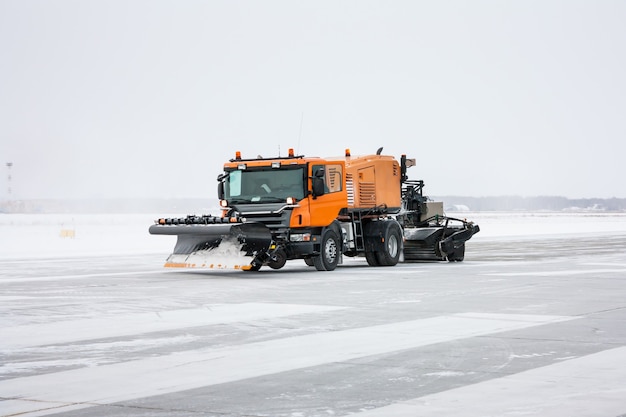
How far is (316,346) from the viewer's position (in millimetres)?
11508

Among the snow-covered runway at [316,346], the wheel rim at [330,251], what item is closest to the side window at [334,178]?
the wheel rim at [330,251]

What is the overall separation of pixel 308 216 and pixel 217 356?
13.9 m

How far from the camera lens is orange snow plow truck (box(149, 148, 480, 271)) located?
23.9 meters

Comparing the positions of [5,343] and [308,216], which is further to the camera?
[308,216]

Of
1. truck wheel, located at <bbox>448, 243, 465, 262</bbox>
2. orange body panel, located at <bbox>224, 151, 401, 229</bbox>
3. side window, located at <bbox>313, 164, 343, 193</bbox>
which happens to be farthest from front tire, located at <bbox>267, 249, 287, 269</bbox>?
truck wheel, located at <bbox>448, 243, 465, 262</bbox>

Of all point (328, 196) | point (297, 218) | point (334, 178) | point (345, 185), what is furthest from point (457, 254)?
point (297, 218)

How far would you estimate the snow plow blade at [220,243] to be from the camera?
23547 mm

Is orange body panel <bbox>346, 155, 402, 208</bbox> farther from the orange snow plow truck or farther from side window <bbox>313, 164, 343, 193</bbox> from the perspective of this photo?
side window <bbox>313, 164, 343, 193</bbox>

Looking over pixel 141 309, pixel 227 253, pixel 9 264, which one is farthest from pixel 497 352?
pixel 9 264

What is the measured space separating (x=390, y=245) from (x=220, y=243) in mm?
5455

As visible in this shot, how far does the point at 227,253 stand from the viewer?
23.8 meters

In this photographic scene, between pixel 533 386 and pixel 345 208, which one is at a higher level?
pixel 345 208

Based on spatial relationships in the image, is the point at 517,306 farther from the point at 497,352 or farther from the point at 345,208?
the point at 345,208

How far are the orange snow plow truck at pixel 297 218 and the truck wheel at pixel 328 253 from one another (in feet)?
0.08
